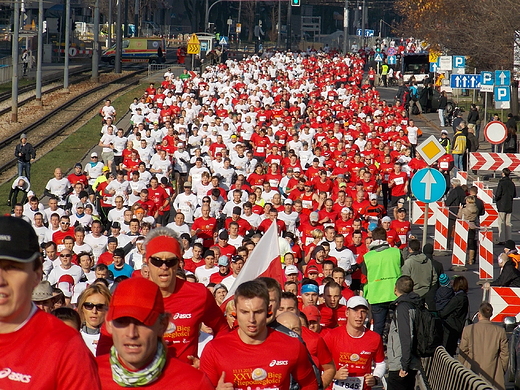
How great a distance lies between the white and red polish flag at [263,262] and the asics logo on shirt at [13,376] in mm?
4202

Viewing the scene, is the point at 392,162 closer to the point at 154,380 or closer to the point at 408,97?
the point at 154,380

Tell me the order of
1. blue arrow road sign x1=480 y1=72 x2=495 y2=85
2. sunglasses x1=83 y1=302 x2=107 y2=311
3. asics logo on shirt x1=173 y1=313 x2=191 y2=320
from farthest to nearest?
blue arrow road sign x1=480 y1=72 x2=495 y2=85 < sunglasses x1=83 y1=302 x2=107 y2=311 < asics logo on shirt x1=173 y1=313 x2=191 y2=320

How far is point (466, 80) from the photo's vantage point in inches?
1384

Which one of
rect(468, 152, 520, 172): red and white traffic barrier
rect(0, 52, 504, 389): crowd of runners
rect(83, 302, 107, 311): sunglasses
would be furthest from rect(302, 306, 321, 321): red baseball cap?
rect(468, 152, 520, 172): red and white traffic barrier

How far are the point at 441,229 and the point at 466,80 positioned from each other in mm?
14750

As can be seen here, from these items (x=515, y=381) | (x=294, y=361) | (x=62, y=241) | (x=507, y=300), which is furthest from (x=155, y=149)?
(x=294, y=361)

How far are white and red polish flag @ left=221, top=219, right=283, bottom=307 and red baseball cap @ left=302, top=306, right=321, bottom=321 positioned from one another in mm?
1584

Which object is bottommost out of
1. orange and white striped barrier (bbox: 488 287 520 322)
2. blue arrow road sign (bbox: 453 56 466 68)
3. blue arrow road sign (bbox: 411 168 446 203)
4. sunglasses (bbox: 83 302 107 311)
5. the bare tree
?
orange and white striped barrier (bbox: 488 287 520 322)

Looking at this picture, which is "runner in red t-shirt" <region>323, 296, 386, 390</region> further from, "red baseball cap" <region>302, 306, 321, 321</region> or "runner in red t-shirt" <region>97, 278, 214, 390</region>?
"runner in red t-shirt" <region>97, 278, 214, 390</region>

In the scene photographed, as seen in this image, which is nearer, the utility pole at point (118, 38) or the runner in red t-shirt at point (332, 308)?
the runner in red t-shirt at point (332, 308)

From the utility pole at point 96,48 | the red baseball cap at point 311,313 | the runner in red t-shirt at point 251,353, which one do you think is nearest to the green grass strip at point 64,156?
the utility pole at point 96,48

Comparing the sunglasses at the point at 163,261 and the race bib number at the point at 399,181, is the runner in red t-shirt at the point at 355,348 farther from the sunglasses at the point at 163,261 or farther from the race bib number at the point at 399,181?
the race bib number at the point at 399,181

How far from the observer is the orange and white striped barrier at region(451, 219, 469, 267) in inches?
799

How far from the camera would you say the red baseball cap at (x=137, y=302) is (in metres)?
3.97
